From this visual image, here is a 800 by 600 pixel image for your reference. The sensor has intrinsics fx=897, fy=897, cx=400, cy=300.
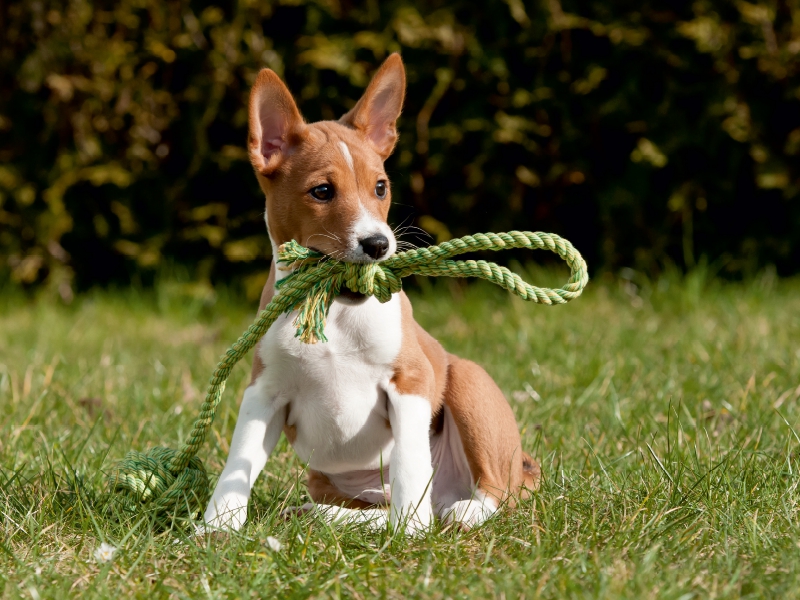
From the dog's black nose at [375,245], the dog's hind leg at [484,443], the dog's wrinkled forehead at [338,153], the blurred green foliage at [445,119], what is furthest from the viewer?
the blurred green foliage at [445,119]

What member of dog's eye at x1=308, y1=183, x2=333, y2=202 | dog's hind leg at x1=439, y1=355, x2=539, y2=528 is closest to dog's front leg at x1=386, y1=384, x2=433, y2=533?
dog's hind leg at x1=439, y1=355, x2=539, y2=528

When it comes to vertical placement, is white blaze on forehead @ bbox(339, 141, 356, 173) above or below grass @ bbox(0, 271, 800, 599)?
above

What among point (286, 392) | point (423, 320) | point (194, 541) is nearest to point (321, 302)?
point (286, 392)

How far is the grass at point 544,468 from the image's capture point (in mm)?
2344

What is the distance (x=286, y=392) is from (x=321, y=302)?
0.36 m

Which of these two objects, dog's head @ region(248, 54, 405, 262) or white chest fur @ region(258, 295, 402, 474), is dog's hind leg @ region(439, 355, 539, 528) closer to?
white chest fur @ region(258, 295, 402, 474)

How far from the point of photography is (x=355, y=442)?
293 cm

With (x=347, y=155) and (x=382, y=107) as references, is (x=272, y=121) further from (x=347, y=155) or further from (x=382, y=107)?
(x=382, y=107)

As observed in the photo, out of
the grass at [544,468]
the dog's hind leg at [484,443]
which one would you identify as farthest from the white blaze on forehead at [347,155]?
the grass at [544,468]

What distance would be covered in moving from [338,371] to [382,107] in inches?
40.4

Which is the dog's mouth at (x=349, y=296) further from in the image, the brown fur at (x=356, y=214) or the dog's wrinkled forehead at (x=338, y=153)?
the dog's wrinkled forehead at (x=338, y=153)

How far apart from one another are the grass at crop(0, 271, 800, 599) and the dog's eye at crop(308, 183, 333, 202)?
94 centimetres

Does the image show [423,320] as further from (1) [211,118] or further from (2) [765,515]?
(2) [765,515]

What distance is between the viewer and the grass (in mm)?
2344
